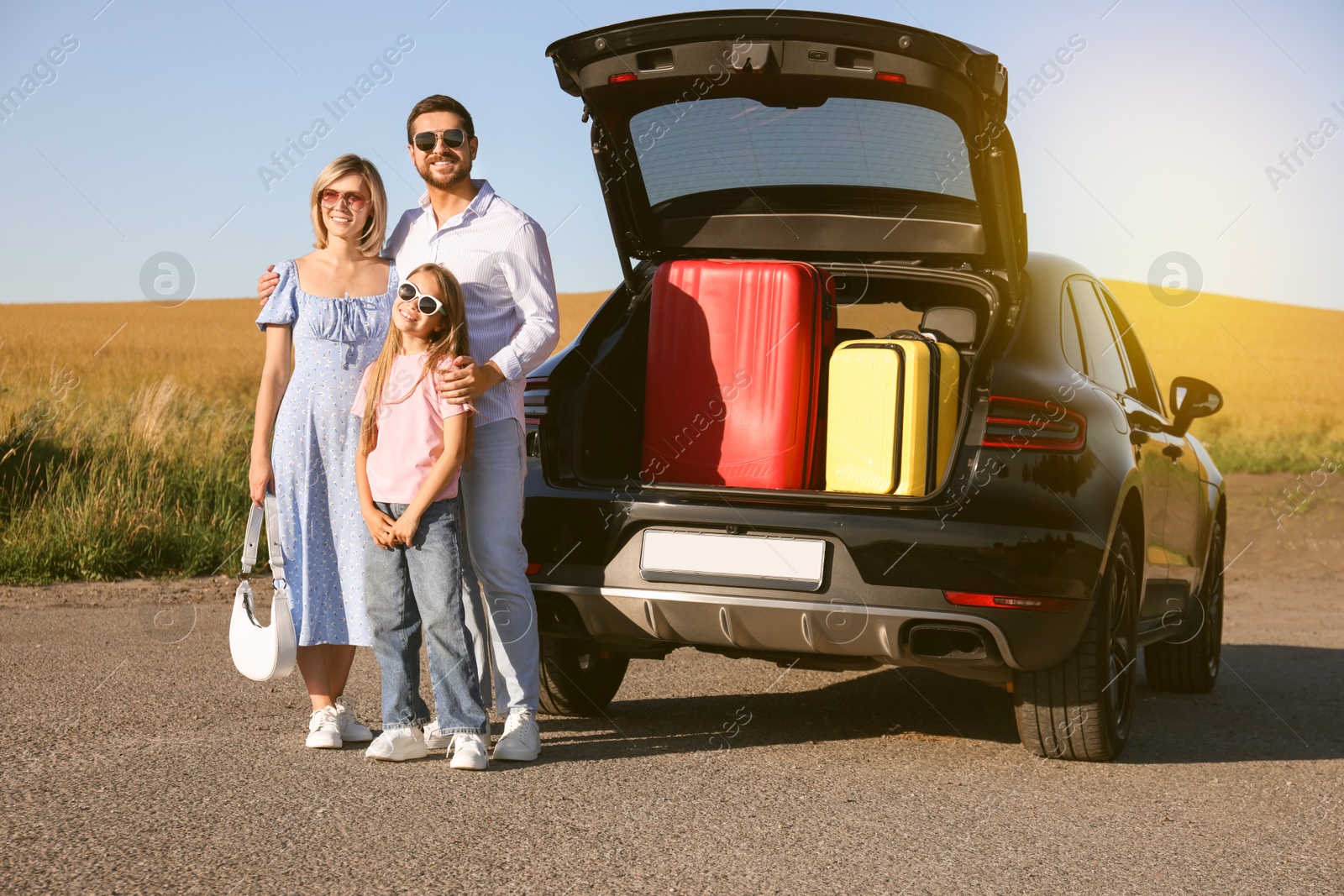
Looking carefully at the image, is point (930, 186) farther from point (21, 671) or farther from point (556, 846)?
point (21, 671)

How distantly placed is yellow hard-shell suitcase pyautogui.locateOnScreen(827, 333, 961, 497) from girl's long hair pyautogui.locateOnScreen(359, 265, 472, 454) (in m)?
1.23

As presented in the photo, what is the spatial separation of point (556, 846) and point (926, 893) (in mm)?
867

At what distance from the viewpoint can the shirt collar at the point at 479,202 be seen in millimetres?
4203

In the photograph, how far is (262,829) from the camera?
10.6 feet

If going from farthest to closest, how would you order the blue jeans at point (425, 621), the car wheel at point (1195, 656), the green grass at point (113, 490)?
the green grass at point (113, 490)
the car wheel at point (1195, 656)
the blue jeans at point (425, 621)

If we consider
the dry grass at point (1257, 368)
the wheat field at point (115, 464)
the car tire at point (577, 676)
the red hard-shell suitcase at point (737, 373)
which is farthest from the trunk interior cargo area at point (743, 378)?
the dry grass at point (1257, 368)

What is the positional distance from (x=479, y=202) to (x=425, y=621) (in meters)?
1.32

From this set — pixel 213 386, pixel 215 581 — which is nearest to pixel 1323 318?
pixel 213 386

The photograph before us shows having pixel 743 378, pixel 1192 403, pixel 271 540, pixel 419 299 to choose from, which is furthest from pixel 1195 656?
pixel 271 540

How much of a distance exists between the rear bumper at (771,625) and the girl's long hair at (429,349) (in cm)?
76

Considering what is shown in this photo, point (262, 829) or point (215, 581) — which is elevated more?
point (262, 829)

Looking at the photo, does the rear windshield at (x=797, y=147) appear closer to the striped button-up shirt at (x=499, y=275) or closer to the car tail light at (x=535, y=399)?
the striped button-up shirt at (x=499, y=275)

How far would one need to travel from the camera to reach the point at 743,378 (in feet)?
15.0

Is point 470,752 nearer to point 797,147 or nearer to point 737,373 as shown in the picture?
point 737,373
